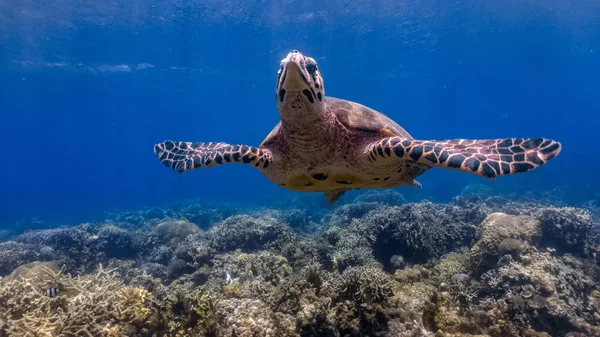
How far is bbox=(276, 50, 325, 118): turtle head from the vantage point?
145 inches

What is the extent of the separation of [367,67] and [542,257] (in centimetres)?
4334

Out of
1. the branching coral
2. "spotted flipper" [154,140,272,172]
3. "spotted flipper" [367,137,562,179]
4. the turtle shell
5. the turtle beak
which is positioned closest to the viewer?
"spotted flipper" [367,137,562,179]

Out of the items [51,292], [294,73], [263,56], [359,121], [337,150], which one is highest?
[263,56]

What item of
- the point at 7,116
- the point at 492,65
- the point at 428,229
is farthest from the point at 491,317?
the point at 7,116

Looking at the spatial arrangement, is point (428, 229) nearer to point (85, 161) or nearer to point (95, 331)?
point (95, 331)

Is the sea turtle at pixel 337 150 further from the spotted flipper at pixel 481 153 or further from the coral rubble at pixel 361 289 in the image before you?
the coral rubble at pixel 361 289

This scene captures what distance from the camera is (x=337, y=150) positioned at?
5.00 meters

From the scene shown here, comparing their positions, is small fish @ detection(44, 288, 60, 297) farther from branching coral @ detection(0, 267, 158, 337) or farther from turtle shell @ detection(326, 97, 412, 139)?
turtle shell @ detection(326, 97, 412, 139)

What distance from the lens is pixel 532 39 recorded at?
40.1 metres

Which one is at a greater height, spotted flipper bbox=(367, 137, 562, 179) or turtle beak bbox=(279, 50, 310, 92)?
turtle beak bbox=(279, 50, 310, 92)

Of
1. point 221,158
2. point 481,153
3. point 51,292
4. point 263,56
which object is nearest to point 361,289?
point 481,153

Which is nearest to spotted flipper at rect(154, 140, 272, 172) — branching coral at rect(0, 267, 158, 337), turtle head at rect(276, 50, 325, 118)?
turtle head at rect(276, 50, 325, 118)

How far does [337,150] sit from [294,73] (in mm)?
1717

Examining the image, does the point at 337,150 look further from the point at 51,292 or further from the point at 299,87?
the point at 51,292
